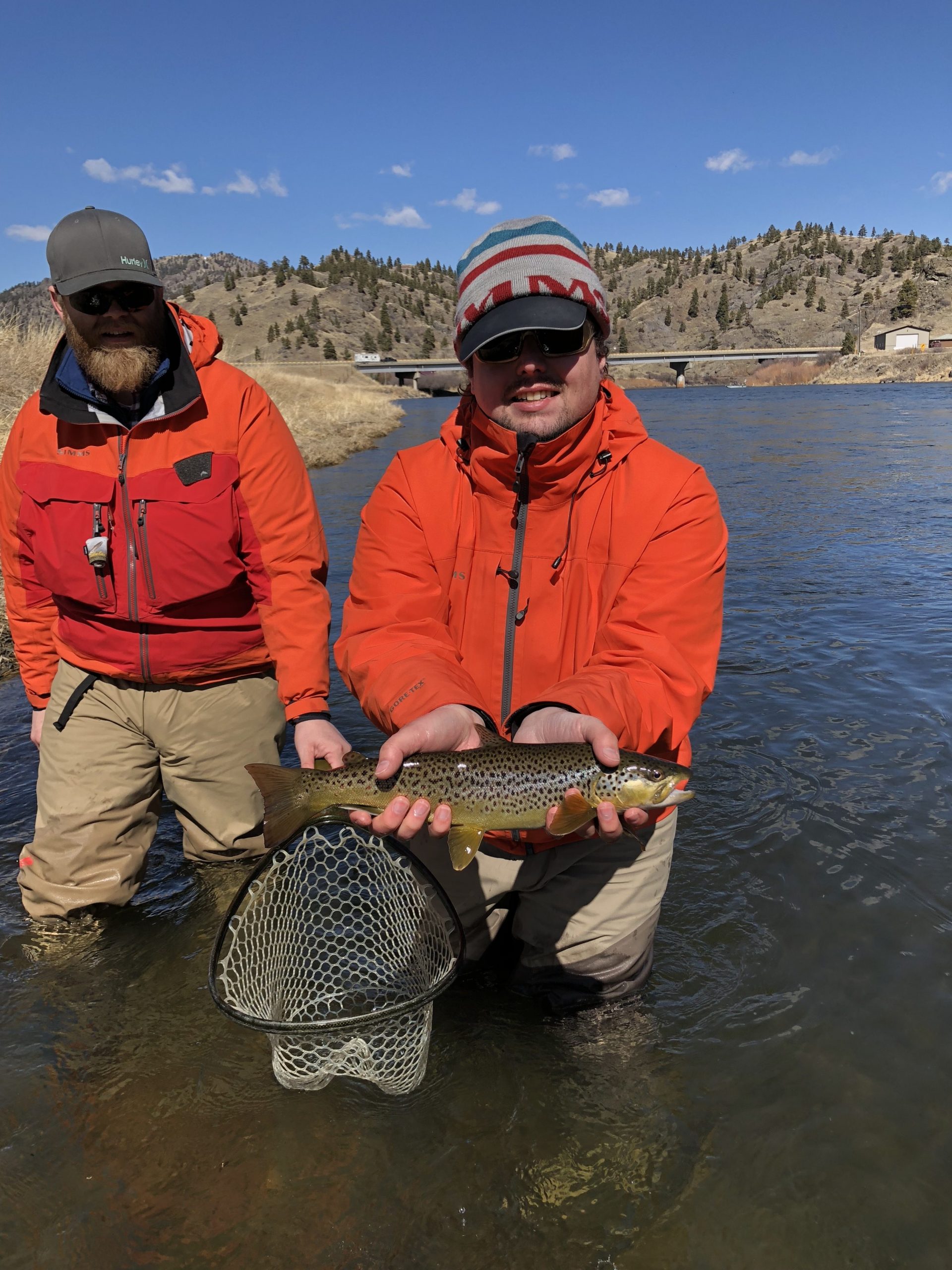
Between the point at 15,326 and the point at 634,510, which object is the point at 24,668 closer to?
the point at 634,510

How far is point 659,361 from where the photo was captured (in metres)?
121

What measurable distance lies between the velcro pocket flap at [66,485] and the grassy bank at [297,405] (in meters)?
3.61

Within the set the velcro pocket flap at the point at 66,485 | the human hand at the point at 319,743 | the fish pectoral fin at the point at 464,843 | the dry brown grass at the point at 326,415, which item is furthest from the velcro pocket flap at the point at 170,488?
the dry brown grass at the point at 326,415

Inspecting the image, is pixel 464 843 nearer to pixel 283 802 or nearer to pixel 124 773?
pixel 283 802

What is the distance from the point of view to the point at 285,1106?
3.86 m

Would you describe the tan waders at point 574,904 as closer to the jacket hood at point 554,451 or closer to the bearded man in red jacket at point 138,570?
the bearded man in red jacket at point 138,570

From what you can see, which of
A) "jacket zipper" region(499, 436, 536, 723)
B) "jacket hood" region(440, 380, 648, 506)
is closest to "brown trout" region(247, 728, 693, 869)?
"jacket zipper" region(499, 436, 536, 723)

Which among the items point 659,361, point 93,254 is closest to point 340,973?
point 93,254

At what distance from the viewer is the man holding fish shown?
3.23 meters

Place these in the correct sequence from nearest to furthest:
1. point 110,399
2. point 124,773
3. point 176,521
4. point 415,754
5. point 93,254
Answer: point 415,754 < point 93,254 < point 176,521 < point 110,399 < point 124,773

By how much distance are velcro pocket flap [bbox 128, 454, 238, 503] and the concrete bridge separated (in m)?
109

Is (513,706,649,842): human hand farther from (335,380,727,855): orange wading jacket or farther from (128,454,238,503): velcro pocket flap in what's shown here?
(128,454,238,503): velcro pocket flap

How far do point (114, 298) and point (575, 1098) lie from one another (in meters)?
4.60

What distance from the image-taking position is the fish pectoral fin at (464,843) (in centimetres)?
333
